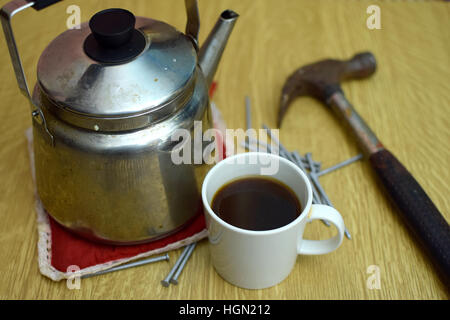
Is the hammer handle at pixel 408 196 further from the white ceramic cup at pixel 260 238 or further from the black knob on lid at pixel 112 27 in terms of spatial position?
the black knob on lid at pixel 112 27

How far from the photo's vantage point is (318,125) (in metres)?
0.85

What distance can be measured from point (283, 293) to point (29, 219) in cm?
38

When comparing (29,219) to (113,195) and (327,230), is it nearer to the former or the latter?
(113,195)

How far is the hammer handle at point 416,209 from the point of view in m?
0.63

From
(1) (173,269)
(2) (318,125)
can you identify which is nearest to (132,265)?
(1) (173,269)

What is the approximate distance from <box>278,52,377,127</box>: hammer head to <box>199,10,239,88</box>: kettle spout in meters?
0.18

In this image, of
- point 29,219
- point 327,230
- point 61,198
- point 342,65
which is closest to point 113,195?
point 61,198

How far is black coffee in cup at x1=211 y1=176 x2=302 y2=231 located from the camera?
60cm

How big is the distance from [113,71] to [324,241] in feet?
1.10

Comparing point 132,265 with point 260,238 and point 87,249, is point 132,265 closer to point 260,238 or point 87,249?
point 87,249

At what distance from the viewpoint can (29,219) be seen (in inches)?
28.0

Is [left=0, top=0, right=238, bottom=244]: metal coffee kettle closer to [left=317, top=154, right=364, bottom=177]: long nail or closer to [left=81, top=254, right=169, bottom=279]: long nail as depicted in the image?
[left=81, top=254, right=169, bottom=279]: long nail

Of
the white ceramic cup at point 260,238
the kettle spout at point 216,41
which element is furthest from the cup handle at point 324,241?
the kettle spout at point 216,41

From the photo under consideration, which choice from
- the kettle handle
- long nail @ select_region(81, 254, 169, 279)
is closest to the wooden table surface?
long nail @ select_region(81, 254, 169, 279)
